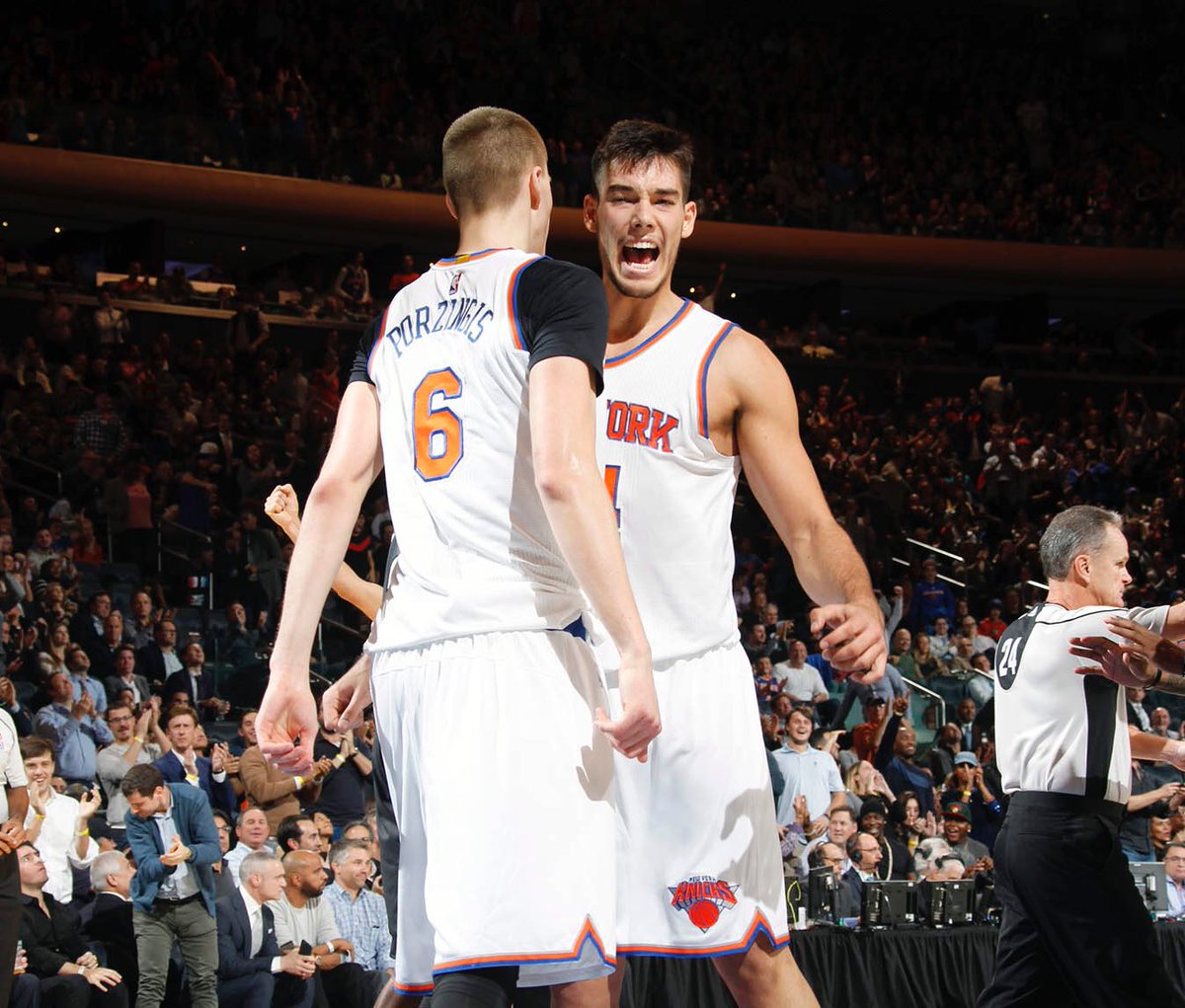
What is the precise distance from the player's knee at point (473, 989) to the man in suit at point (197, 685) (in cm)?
953

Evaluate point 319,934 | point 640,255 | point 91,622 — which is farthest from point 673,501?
point 91,622

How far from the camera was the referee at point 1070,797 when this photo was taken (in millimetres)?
5074

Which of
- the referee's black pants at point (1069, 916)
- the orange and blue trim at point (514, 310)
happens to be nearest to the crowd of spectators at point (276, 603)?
the orange and blue trim at point (514, 310)

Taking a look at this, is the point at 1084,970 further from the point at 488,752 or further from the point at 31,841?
the point at 31,841

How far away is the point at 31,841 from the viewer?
8430 mm

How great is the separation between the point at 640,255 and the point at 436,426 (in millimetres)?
1204

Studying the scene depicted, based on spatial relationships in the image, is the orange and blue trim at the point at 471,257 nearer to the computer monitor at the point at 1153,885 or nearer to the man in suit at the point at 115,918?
the man in suit at the point at 115,918

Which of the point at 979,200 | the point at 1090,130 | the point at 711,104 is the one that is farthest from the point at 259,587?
the point at 1090,130

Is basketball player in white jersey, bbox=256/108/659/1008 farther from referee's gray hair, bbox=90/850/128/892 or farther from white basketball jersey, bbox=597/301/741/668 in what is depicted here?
referee's gray hair, bbox=90/850/128/892

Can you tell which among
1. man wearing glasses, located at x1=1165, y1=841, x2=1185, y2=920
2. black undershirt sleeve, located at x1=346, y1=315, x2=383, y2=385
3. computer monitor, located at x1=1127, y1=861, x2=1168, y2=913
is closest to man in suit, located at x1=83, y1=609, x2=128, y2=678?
computer monitor, located at x1=1127, y1=861, x2=1168, y2=913

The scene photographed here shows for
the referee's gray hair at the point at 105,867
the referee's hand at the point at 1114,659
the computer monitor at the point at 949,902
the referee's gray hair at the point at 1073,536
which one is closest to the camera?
the referee's hand at the point at 1114,659

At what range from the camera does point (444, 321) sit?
3.14m

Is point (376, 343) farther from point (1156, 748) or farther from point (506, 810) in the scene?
point (1156, 748)

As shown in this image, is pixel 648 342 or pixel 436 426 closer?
pixel 436 426
